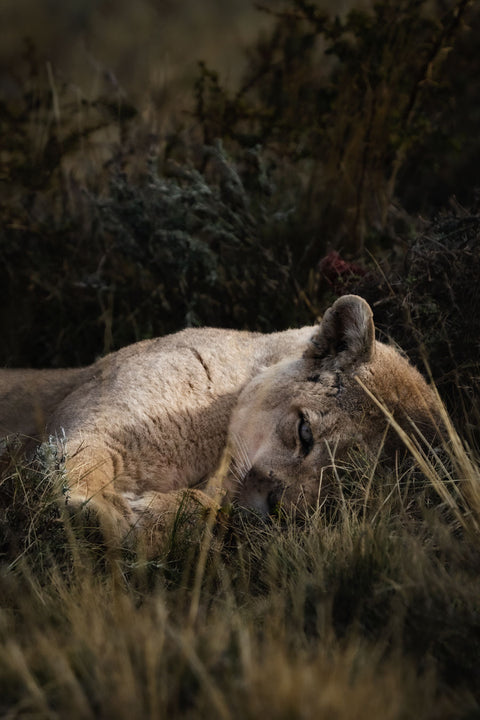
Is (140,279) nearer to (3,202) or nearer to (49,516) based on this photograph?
(3,202)

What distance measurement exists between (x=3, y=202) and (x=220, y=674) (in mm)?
5431

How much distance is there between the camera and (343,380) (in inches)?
143

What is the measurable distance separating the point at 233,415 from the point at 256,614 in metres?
1.40

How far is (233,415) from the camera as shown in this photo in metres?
3.85

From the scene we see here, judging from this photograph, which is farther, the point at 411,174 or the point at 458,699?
the point at 411,174

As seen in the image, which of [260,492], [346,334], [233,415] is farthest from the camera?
[233,415]

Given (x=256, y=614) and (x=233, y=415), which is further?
(x=233, y=415)

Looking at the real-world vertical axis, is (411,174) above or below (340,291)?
above

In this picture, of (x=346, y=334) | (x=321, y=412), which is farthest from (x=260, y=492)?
(x=346, y=334)

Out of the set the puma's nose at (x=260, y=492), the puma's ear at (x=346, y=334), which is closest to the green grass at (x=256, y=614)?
the puma's nose at (x=260, y=492)

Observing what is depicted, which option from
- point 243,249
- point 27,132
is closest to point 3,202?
point 27,132

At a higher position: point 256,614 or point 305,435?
point 305,435

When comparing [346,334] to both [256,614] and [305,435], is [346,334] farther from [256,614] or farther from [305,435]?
[256,614]

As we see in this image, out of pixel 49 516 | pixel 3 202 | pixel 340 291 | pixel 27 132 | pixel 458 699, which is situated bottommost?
pixel 458 699
